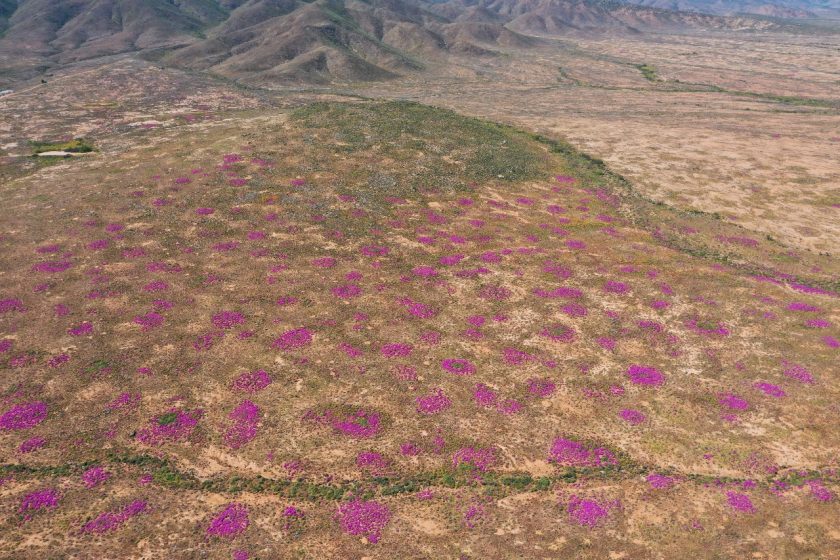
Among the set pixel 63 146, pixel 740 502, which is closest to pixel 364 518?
pixel 740 502

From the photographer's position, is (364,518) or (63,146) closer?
(364,518)

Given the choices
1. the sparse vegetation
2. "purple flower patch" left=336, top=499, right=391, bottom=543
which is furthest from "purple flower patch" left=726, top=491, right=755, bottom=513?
the sparse vegetation

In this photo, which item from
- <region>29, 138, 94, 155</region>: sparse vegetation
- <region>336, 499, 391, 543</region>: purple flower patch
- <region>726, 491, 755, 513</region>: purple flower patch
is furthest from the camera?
<region>29, 138, 94, 155</region>: sparse vegetation

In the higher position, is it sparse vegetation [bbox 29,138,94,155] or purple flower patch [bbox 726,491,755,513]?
sparse vegetation [bbox 29,138,94,155]

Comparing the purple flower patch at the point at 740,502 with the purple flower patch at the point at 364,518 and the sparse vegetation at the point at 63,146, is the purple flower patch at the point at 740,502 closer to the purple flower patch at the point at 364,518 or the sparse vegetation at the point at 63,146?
the purple flower patch at the point at 364,518

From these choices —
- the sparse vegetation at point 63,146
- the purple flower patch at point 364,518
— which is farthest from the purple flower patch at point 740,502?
the sparse vegetation at point 63,146

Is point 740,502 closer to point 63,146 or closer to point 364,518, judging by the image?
point 364,518

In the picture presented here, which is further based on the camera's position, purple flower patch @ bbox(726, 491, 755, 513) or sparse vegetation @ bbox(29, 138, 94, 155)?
sparse vegetation @ bbox(29, 138, 94, 155)

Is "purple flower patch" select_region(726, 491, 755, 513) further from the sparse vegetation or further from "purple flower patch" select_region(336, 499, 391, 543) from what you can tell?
the sparse vegetation

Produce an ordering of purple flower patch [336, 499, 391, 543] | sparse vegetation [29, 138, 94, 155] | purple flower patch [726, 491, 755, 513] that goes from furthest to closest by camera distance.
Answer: sparse vegetation [29, 138, 94, 155] → purple flower patch [726, 491, 755, 513] → purple flower patch [336, 499, 391, 543]

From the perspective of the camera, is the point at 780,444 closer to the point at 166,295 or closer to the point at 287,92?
the point at 166,295

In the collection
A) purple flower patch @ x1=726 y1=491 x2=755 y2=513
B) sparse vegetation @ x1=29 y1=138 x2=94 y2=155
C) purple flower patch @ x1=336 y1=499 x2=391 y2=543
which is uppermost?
sparse vegetation @ x1=29 y1=138 x2=94 y2=155
